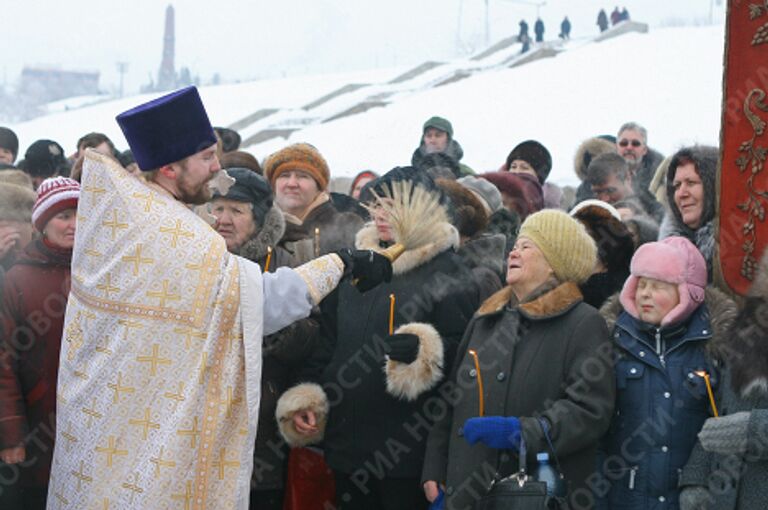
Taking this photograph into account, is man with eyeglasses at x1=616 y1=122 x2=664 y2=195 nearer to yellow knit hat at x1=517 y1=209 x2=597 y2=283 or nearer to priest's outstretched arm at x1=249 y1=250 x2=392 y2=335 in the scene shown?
yellow knit hat at x1=517 y1=209 x2=597 y2=283

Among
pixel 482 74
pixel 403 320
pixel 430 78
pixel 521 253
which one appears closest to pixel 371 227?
pixel 403 320

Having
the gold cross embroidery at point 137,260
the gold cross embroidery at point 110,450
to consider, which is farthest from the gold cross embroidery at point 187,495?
the gold cross embroidery at point 137,260

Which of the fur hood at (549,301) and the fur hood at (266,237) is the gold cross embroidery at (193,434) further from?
the fur hood at (266,237)

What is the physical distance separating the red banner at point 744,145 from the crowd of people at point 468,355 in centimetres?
21

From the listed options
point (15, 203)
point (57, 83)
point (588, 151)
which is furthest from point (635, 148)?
point (57, 83)

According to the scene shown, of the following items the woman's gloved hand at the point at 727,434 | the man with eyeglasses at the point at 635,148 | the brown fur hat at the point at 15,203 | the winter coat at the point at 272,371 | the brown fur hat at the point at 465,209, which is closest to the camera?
the woman's gloved hand at the point at 727,434

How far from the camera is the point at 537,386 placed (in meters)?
4.51

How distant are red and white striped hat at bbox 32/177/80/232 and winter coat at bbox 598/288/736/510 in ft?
8.10

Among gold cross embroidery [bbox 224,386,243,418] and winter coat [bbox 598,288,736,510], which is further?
winter coat [bbox 598,288,736,510]

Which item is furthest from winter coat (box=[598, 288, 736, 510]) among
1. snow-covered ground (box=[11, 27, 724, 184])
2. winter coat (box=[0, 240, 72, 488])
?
snow-covered ground (box=[11, 27, 724, 184])

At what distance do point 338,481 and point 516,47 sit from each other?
113 feet

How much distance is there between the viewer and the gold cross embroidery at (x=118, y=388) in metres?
4.14

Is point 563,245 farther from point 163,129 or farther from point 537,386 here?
point 163,129

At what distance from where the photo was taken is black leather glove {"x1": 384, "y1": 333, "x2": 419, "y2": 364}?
4883mm
